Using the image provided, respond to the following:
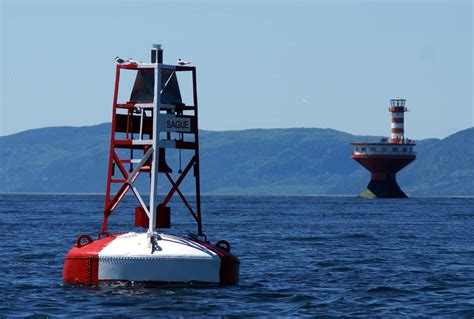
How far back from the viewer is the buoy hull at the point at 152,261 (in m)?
34.7

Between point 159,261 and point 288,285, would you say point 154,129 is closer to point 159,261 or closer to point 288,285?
A: point 159,261

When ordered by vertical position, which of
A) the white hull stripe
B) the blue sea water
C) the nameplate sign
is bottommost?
the blue sea water

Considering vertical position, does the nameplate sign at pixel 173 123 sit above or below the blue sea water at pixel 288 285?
above

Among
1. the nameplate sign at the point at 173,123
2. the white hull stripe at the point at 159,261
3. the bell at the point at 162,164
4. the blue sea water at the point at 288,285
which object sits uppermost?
the nameplate sign at the point at 173,123

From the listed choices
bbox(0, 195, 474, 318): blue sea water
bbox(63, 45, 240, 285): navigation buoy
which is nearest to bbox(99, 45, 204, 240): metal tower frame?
bbox(63, 45, 240, 285): navigation buoy

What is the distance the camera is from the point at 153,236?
115 ft

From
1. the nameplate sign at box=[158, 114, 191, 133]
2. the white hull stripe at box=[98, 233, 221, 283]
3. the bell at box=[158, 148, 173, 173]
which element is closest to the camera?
the white hull stripe at box=[98, 233, 221, 283]

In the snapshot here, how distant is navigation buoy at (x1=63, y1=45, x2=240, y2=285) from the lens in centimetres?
3481

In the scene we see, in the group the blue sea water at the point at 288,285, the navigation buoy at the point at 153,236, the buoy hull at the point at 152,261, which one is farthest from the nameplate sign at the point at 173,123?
the blue sea water at the point at 288,285

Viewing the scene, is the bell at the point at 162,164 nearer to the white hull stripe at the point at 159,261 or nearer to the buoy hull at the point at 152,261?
the buoy hull at the point at 152,261

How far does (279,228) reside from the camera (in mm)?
90000

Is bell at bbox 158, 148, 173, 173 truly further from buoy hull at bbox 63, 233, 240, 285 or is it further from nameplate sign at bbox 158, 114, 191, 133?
buoy hull at bbox 63, 233, 240, 285

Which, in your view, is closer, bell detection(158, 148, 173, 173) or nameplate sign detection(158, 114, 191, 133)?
nameplate sign detection(158, 114, 191, 133)

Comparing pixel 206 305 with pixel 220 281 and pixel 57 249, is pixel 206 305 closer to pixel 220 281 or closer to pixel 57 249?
pixel 220 281
